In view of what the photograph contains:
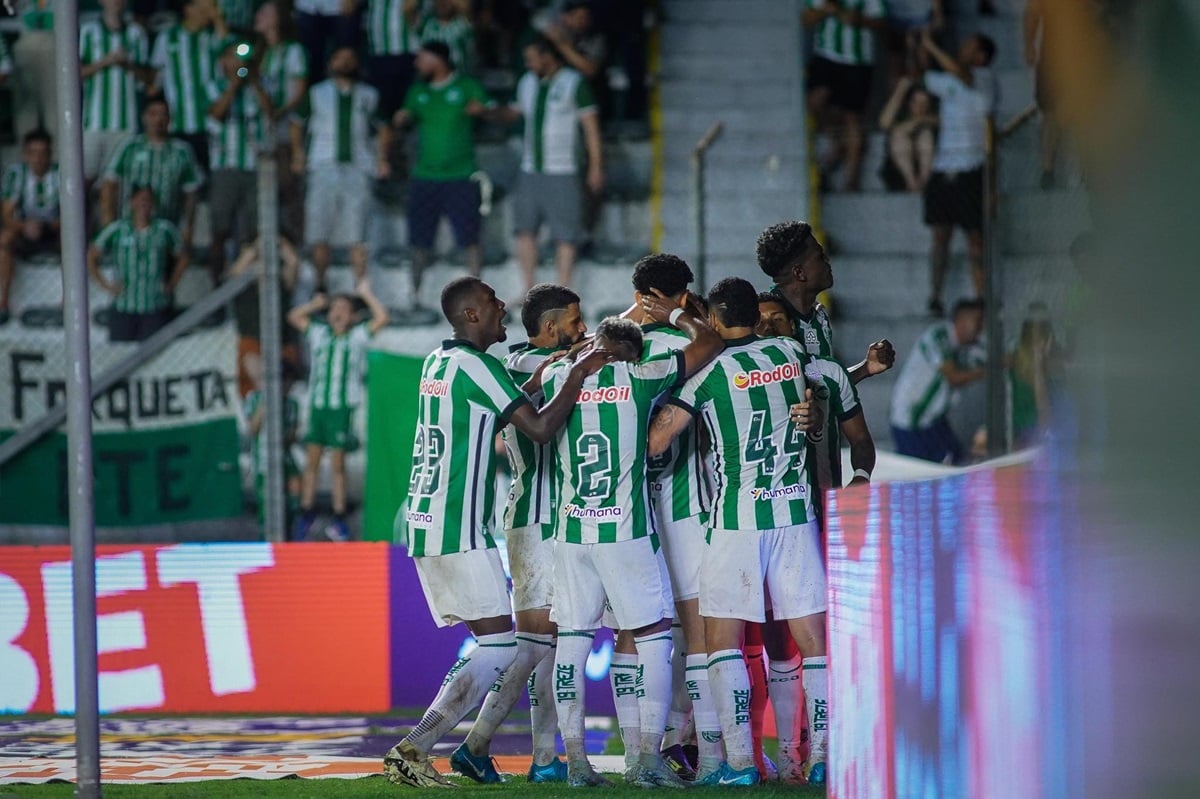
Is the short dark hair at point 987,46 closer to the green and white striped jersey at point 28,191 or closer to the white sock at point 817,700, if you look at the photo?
the white sock at point 817,700

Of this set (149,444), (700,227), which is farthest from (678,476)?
(149,444)

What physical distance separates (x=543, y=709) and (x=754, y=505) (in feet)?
4.52

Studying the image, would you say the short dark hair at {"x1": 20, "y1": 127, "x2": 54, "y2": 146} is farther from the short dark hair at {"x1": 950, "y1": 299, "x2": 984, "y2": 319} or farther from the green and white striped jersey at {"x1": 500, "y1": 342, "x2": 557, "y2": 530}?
the short dark hair at {"x1": 950, "y1": 299, "x2": 984, "y2": 319}

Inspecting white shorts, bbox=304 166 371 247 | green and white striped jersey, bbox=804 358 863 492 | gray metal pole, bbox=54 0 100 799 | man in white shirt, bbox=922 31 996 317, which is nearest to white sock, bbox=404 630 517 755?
green and white striped jersey, bbox=804 358 863 492

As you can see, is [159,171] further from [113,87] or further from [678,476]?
[678,476]

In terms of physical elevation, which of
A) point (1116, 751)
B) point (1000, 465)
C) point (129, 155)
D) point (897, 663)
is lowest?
point (897, 663)

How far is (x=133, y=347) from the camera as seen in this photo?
11.9 meters

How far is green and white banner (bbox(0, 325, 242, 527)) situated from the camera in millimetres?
11031

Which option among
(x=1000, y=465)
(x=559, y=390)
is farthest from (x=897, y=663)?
(x=559, y=390)

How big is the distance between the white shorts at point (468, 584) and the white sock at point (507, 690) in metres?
0.34

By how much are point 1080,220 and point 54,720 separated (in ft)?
27.0

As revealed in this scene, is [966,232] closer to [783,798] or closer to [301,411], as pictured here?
[301,411]

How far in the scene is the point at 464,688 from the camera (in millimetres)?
6484

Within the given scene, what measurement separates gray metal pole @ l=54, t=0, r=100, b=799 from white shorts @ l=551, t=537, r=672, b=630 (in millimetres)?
2113
